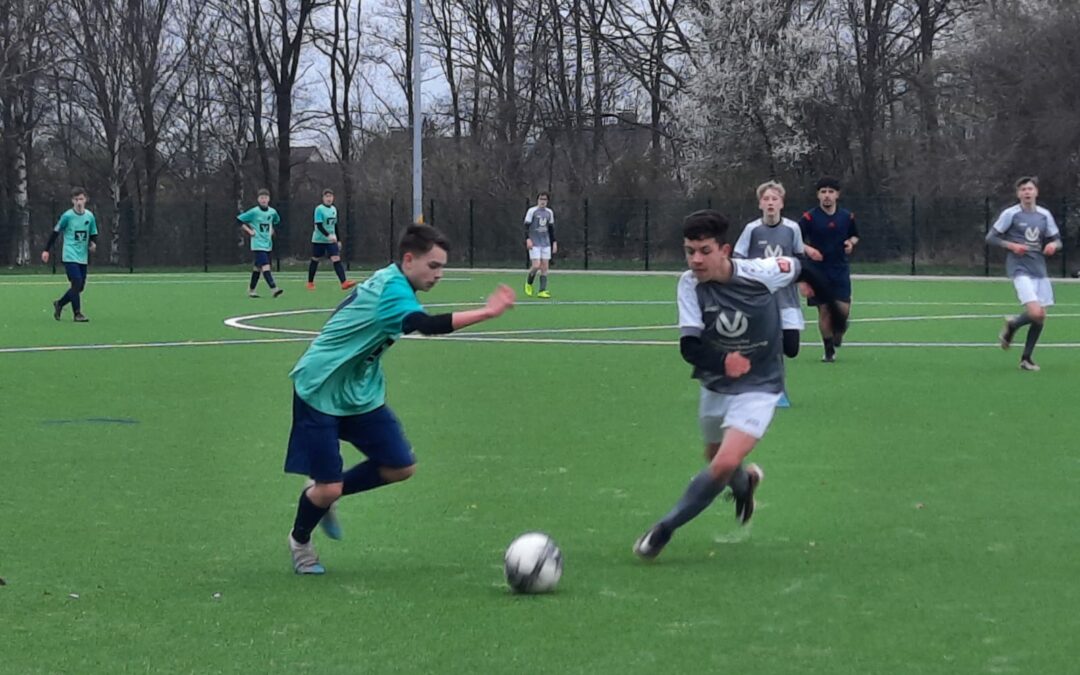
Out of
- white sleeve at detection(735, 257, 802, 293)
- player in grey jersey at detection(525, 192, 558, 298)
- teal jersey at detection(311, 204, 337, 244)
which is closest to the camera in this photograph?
white sleeve at detection(735, 257, 802, 293)

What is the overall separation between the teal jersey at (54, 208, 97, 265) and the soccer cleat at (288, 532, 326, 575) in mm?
16307

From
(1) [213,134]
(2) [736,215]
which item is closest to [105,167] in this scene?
(1) [213,134]

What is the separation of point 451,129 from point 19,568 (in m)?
52.2

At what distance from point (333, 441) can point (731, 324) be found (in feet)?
5.94

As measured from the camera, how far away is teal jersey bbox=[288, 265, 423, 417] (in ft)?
21.0

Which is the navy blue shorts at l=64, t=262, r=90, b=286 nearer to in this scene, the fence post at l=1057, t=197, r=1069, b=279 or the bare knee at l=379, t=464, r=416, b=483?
the bare knee at l=379, t=464, r=416, b=483

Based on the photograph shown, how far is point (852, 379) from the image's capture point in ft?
46.3

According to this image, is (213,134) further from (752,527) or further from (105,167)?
(752,527)

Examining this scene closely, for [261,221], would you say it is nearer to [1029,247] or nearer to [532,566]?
[1029,247]

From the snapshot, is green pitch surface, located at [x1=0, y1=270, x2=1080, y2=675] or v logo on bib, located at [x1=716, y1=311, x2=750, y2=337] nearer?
green pitch surface, located at [x1=0, y1=270, x2=1080, y2=675]

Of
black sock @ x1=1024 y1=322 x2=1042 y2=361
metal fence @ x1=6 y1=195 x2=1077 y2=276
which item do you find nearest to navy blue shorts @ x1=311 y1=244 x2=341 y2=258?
metal fence @ x1=6 y1=195 x2=1077 y2=276

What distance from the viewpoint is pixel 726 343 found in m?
6.79

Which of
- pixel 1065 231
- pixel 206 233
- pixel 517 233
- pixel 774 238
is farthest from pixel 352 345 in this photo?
pixel 206 233

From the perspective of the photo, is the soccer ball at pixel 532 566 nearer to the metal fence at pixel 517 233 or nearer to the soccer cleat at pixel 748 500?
the soccer cleat at pixel 748 500
